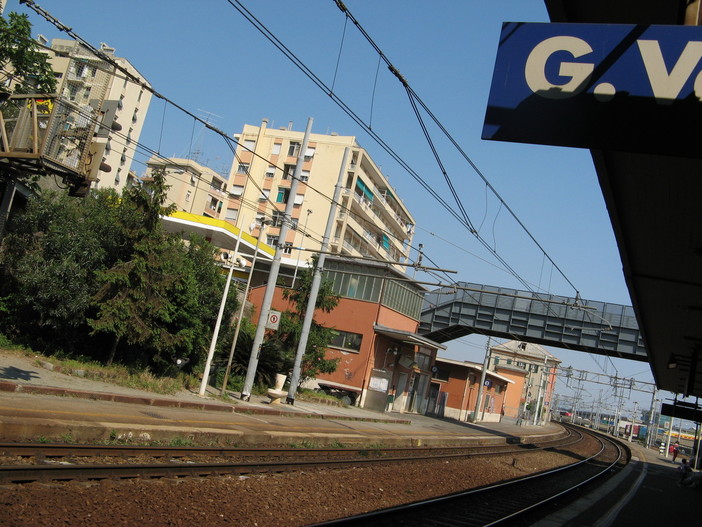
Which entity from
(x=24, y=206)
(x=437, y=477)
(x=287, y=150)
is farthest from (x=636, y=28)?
(x=287, y=150)

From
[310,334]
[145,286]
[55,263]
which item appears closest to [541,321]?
[310,334]

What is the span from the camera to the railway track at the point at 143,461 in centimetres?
830

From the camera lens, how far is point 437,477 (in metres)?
15.9

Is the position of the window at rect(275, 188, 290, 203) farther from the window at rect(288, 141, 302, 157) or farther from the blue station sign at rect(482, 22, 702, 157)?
the blue station sign at rect(482, 22, 702, 157)

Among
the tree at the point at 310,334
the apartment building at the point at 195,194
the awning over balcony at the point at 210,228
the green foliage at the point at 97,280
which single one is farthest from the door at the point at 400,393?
the apartment building at the point at 195,194

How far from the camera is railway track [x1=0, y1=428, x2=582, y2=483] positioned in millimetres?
8305

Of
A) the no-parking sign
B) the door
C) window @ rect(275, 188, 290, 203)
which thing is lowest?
the door

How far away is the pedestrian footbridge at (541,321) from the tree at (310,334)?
7.55 m

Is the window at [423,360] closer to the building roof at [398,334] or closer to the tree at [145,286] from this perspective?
the building roof at [398,334]

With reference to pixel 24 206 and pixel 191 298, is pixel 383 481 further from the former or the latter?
pixel 24 206

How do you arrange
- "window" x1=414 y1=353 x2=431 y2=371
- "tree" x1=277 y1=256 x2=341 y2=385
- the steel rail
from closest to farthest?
1. the steel rail
2. "tree" x1=277 y1=256 x2=341 y2=385
3. "window" x1=414 y1=353 x2=431 y2=371

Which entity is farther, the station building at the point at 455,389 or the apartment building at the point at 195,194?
the apartment building at the point at 195,194

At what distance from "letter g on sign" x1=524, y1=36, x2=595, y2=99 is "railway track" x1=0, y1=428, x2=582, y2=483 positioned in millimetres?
7298

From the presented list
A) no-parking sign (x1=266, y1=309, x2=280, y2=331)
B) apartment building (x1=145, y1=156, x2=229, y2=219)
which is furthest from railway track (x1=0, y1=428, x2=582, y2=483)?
apartment building (x1=145, y1=156, x2=229, y2=219)
